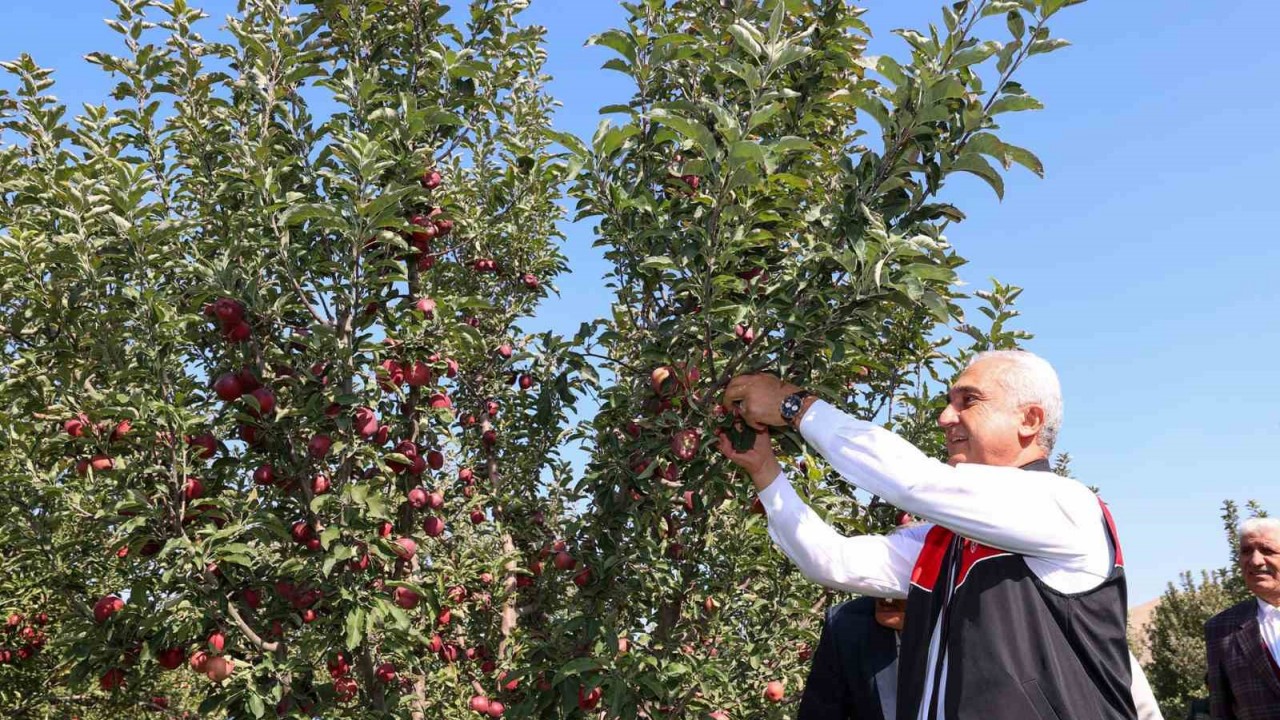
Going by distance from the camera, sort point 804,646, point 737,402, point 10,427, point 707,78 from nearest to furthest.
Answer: point 737,402 < point 707,78 < point 10,427 < point 804,646

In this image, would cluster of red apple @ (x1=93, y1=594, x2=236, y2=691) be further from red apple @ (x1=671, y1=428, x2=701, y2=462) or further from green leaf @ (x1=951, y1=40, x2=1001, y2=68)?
green leaf @ (x1=951, y1=40, x2=1001, y2=68)

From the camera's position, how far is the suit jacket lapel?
4723mm

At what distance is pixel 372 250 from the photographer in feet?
13.5

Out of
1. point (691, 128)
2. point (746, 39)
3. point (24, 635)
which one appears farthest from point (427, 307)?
point (24, 635)

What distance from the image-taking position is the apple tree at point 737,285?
2.70 m

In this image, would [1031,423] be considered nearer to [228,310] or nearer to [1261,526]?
[228,310]

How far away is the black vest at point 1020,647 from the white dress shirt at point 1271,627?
332 centimetres

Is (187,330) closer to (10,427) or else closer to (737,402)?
(10,427)

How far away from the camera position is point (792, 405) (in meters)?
2.62

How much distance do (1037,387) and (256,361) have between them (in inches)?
123

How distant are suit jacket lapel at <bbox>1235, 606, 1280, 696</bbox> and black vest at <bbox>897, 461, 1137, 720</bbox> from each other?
3.31 metres

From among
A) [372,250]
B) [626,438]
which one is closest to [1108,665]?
[626,438]

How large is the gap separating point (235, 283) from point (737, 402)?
7.54ft

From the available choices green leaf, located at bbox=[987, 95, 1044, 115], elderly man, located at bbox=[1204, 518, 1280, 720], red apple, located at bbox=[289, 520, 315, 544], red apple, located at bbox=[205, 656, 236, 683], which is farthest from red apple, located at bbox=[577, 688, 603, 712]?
elderly man, located at bbox=[1204, 518, 1280, 720]
